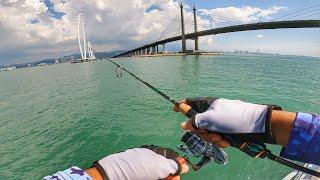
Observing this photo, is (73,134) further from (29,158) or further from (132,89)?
(132,89)

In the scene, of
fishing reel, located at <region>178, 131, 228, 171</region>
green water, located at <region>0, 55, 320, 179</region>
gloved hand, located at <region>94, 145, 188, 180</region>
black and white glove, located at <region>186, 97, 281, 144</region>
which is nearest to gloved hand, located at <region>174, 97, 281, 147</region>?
black and white glove, located at <region>186, 97, 281, 144</region>

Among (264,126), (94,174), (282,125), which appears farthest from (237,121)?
(94,174)

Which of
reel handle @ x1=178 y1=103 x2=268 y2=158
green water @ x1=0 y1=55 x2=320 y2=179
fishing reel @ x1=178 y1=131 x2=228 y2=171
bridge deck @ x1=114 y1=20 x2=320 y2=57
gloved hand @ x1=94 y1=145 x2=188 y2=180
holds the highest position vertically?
bridge deck @ x1=114 y1=20 x2=320 y2=57

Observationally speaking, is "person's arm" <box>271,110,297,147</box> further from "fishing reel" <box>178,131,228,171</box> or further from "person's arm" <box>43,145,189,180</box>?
"person's arm" <box>43,145,189,180</box>

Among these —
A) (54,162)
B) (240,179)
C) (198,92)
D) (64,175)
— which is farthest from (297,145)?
(198,92)

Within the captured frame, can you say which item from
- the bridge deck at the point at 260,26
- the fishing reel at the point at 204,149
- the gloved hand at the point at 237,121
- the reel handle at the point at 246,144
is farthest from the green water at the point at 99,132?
the bridge deck at the point at 260,26

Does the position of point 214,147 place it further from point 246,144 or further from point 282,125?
point 282,125

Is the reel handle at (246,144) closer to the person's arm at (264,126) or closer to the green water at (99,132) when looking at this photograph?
the person's arm at (264,126)
